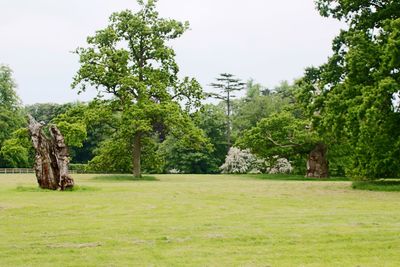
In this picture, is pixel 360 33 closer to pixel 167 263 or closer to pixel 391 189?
pixel 391 189

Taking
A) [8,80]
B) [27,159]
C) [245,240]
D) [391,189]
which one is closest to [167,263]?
[245,240]

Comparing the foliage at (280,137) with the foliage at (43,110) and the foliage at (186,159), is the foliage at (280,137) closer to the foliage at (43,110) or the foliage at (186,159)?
the foliage at (186,159)

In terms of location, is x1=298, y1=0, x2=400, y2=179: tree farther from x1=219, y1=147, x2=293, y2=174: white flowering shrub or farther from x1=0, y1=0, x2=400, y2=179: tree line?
x1=219, y1=147, x2=293, y2=174: white flowering shrub

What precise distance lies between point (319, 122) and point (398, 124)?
3.92 m

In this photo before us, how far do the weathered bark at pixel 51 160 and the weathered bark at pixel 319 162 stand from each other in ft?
84.0

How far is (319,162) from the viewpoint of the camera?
1724 inches

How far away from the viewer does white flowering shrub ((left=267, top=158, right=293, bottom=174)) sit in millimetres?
52312

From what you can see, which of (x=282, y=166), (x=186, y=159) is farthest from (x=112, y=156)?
(x=186, y=159)

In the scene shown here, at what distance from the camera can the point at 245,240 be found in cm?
988

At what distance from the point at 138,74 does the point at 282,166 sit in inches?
758

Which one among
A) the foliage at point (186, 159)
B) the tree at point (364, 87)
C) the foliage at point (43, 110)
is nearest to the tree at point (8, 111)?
the foliage at point (43, 110)

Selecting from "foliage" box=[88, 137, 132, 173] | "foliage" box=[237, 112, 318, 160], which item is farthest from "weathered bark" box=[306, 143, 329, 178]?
"foliage" box=[88, 137, 132, 173]

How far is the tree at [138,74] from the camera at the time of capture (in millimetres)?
38156

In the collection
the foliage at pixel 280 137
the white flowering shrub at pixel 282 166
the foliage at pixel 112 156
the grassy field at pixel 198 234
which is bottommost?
the grassy field at pixel 198 234
